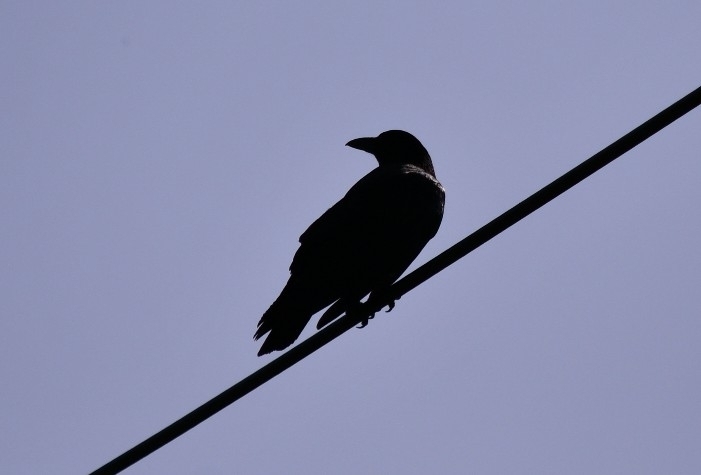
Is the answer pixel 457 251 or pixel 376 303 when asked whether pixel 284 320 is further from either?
pixel 457 251

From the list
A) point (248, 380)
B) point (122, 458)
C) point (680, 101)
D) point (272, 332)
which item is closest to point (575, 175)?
point (680, 101)

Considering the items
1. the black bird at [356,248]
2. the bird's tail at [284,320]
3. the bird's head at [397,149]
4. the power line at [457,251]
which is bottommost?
the power line at [457,251]

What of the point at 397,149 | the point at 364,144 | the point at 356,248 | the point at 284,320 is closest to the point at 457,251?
the point at 284,320

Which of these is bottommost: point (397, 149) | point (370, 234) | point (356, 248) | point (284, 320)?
point (284, 320)

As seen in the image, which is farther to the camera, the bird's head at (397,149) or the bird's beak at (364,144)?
the bird's beak at (364,144)

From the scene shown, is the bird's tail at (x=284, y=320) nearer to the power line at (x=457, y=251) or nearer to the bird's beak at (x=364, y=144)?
the power line at (x=457, y=251)

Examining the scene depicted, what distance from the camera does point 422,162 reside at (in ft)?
27.5

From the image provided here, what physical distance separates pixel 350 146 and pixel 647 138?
5215 millimetres

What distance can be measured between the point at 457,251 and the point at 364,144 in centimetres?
Answer: 469

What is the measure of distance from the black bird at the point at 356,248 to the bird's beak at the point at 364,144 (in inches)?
51.9

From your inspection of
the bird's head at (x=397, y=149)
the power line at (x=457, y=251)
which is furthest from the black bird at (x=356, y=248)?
the power line at (x=457, y=251)

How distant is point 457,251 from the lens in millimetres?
3932

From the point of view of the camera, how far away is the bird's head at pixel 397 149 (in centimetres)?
833

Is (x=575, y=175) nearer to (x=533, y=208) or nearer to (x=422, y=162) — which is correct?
(x=533, y=208)
